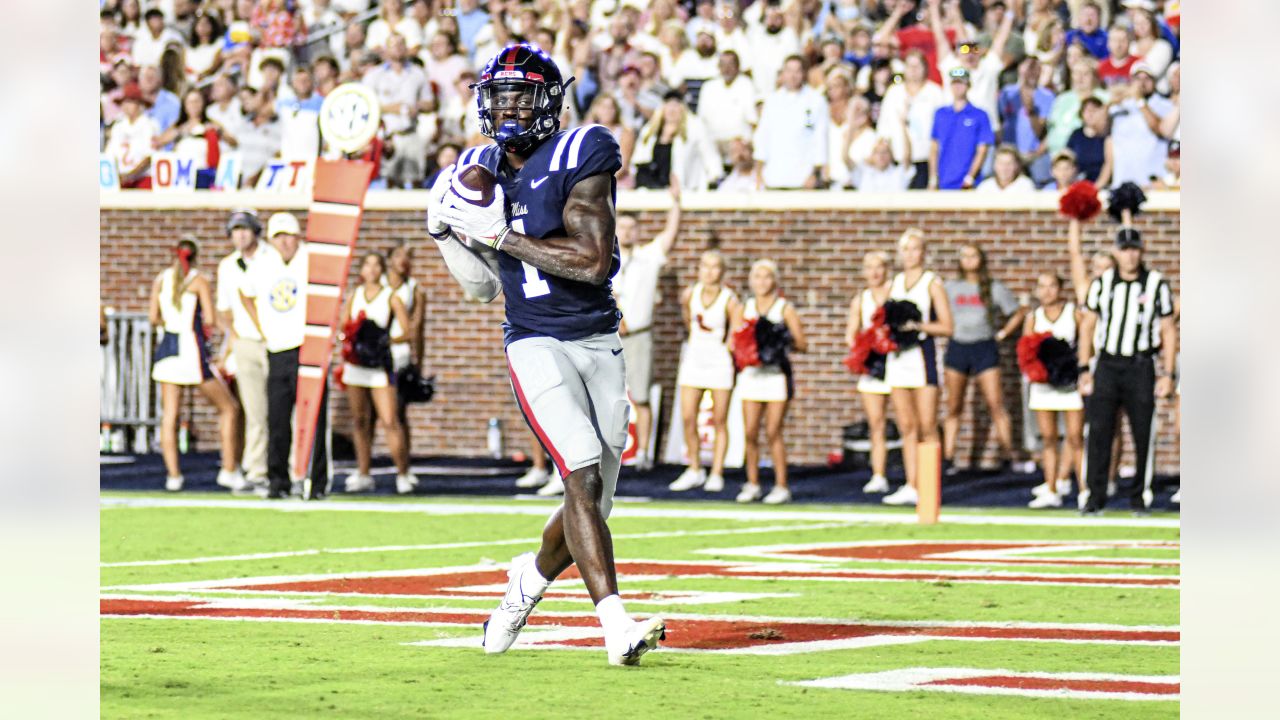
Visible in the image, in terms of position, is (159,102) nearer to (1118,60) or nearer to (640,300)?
(640,300)

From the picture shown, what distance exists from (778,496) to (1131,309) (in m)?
3.53

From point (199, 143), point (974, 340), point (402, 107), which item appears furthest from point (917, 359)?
point (199, 143)

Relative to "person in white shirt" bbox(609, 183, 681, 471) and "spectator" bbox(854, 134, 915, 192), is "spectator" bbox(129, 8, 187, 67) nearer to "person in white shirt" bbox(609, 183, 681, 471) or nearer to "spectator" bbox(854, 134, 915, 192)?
"person in white shirt" bbox(609, 183, 681, 471)

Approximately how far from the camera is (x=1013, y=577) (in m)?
11.3

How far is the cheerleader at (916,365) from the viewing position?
1723 cm

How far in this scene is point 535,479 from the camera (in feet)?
62.0

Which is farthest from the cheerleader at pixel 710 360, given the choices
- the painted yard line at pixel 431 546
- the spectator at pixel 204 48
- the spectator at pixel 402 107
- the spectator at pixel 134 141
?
the spectator at pixel 204 48

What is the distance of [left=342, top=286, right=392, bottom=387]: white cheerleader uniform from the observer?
18156 mm

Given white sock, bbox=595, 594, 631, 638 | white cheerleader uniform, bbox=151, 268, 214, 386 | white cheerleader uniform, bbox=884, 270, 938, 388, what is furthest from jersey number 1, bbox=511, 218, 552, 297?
white cheerleader uniform, bbox=151, 268, 214, 386

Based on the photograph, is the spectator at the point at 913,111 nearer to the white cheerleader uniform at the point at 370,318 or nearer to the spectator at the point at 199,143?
the white cheerleader uniform at the point at 370,318

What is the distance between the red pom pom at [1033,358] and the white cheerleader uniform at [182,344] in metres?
7.30

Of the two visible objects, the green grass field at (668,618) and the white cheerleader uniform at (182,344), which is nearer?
the green grass field at (668,618)
